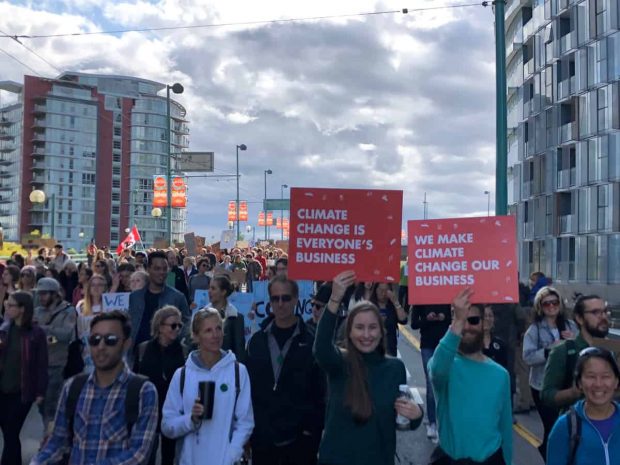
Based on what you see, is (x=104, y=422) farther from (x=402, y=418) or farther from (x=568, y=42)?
(x=568, y=42)

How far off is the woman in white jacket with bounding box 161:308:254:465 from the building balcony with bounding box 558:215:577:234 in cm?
3870

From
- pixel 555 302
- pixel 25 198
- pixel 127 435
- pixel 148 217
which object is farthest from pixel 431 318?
pixel 148 217

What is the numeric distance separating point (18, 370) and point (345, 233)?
3.30 m

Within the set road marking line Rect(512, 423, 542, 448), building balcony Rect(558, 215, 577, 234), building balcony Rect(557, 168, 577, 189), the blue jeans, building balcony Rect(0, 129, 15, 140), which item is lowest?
road marking line Rect(512, 423, 542, 448)

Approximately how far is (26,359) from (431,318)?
170 inches

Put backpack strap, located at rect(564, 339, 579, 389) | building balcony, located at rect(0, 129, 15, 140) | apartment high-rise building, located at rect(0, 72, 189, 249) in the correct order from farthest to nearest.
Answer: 1. building balcony, located at rect(0, 129, 15, 140)
2. apartment high-rise building, located at rect(0, 72, 189, 249)
3. backpack strap, located at rect(564, 339, 579, 389)

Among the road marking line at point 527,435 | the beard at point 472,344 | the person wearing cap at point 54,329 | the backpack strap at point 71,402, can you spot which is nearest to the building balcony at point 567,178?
the road marking line at point 527,435

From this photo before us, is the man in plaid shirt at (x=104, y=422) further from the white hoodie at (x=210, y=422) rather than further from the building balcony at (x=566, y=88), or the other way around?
the building balcony at (x=566, y=88)

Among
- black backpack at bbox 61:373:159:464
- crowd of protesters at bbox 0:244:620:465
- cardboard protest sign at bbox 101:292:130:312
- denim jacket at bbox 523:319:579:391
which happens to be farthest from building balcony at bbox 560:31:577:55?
black backpack at bbox 61:373:159:464

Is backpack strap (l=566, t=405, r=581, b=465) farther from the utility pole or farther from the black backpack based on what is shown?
the utility pole

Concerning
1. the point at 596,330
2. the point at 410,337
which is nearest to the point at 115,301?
the point at 596,330

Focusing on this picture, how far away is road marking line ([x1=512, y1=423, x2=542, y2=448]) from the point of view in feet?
29.1

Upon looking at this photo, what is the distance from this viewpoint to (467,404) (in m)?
4.32

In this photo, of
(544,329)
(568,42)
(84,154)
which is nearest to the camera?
(544,329)
